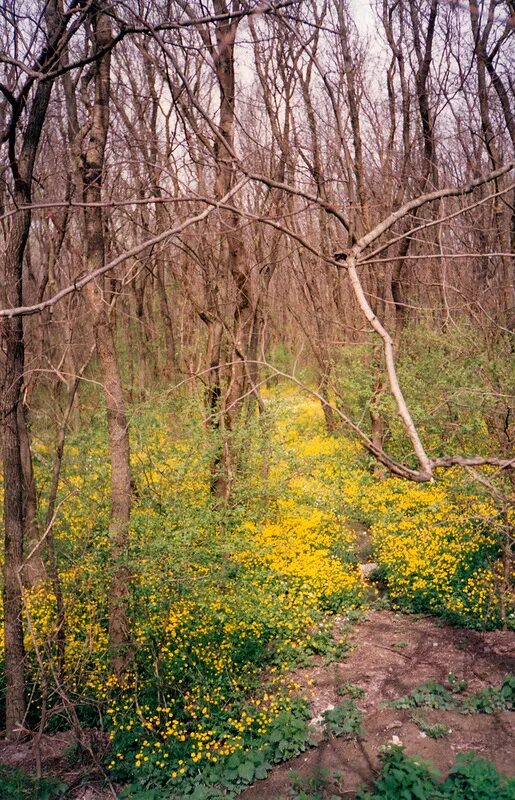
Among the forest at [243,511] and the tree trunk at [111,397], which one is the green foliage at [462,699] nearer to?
the forest at [243,511]

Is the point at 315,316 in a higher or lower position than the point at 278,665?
higher

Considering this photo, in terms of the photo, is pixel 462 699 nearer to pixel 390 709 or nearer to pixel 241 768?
pixel 390 709

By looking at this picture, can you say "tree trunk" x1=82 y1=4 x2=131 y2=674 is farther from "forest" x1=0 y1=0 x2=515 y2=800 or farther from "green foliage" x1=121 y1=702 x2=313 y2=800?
"green foliage" x1=121 y1=702 x2=313 y2=800

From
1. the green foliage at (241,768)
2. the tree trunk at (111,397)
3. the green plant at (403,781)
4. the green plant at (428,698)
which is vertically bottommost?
the green foliage at (241,768)

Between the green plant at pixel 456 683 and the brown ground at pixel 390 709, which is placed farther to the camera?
the green plant at pixel 456 683

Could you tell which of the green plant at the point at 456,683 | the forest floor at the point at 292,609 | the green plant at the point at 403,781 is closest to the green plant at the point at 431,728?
the forest floor at the point at 292,609

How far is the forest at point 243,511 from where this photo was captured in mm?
4445

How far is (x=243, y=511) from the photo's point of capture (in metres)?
7.83

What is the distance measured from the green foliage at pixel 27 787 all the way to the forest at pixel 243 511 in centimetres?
2

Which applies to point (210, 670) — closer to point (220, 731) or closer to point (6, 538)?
point (220, 731)

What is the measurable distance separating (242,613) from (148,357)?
13.2 meters

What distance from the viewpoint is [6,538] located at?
5.75 m

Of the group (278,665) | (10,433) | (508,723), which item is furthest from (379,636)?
(10,433)

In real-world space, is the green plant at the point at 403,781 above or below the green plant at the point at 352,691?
above
